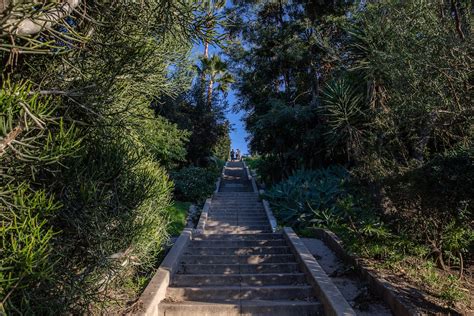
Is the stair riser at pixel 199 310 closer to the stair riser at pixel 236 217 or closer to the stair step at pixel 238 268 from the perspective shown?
the stair step at pixel 238 268

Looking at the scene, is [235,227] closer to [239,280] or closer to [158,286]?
[239,280]

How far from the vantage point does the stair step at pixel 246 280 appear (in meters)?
6.45

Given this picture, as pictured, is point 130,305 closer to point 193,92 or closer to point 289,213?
point 289,213

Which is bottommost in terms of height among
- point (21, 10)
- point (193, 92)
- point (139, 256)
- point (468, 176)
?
point (139, 256)

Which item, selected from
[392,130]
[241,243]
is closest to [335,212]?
[241,243]

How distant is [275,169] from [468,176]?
14250mm

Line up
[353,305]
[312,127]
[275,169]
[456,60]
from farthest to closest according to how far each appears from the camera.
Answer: [275,169] < [312,127] < [353,305] < [456,60]

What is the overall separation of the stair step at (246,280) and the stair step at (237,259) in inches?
41.4

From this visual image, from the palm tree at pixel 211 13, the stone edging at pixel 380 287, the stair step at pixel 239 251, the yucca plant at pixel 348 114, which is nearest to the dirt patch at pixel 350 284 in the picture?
the stone edging at pixel 380 287

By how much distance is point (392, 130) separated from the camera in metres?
7.17

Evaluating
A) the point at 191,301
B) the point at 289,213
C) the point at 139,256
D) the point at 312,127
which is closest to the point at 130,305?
the point at 139,256

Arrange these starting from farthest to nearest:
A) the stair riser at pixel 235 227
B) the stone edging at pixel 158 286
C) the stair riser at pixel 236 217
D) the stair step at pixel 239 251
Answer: the stair riser at pixel 236 217 < the stair riser at pixel 235 227 < the stair step at pixel 239 251 < the stone edging at pixel 158 286

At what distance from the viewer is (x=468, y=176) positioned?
5.09m

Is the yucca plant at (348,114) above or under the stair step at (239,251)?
above
